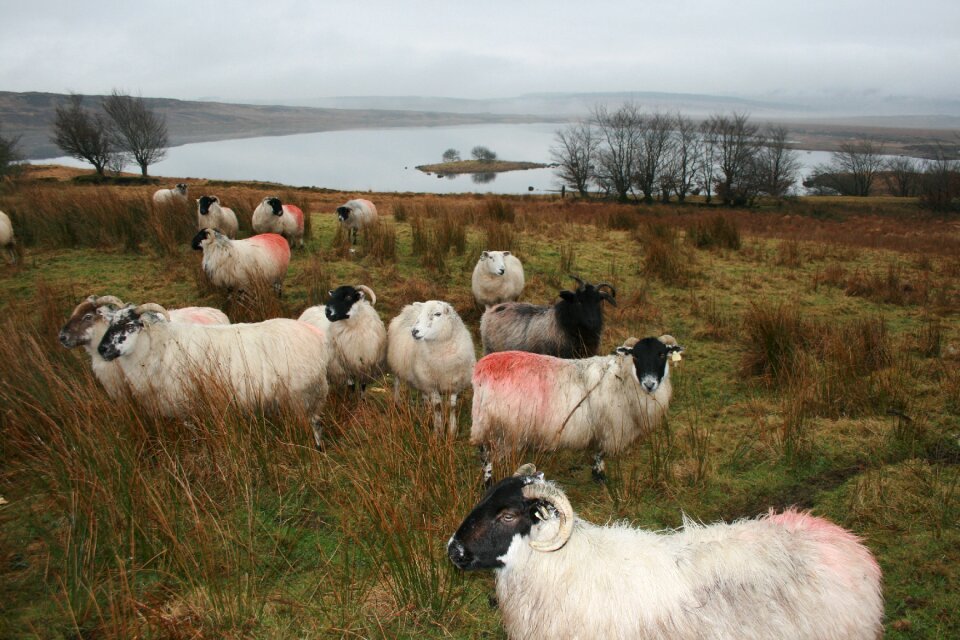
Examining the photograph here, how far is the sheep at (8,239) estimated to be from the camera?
335 inches

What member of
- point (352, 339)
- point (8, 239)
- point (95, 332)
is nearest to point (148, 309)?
point (95, 332)

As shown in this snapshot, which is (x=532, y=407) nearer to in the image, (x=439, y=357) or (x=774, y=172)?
(x=439, y=357)

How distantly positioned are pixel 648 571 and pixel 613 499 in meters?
1.51

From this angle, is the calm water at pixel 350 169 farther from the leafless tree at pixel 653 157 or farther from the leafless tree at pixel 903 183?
the leafless tree at pixel 653 157

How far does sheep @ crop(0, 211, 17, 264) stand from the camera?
8.51 metres

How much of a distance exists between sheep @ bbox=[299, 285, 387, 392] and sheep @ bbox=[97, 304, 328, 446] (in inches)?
24.7

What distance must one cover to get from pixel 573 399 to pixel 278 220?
764cm

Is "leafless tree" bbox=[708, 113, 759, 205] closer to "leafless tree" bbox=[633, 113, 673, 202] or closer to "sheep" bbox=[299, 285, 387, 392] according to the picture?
"leafless tree" bbox=[633, 113, 673, 202]

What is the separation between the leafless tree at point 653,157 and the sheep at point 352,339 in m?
44.3

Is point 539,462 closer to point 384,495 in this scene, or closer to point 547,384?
point 547,384

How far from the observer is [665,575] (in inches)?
83.4

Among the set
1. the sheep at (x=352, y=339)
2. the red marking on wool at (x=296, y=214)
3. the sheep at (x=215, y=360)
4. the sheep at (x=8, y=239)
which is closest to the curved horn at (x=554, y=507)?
the sheep at (x=215, y=360)

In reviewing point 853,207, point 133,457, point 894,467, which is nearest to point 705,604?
point 894,467

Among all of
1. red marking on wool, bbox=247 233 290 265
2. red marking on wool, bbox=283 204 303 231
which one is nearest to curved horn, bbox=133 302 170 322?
red marking on wool, bbox=247 233 290 265
